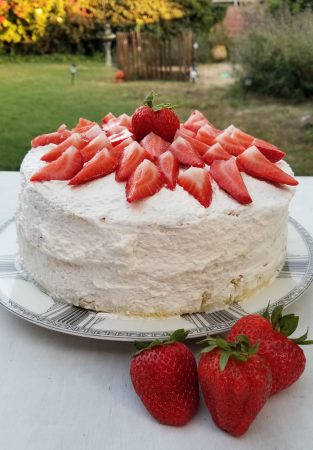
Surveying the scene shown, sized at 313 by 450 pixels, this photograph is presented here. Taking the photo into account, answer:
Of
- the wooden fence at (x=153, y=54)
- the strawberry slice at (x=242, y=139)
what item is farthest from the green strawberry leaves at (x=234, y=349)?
the wooden fence at (x=153, y=54)

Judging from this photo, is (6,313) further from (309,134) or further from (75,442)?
(309,134)

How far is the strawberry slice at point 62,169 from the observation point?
1.61 metres

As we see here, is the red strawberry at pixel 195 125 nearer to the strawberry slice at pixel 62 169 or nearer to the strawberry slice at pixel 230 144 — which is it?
the strawberry slice at pixel 230 144

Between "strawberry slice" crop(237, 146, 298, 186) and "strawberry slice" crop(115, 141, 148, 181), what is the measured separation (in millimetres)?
267

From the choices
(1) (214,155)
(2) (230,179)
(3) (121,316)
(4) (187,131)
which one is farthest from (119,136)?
(3) (121,316)

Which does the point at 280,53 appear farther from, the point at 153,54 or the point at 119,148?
the point at 119,148

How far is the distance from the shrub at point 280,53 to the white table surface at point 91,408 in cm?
170

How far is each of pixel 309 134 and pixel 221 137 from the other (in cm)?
147

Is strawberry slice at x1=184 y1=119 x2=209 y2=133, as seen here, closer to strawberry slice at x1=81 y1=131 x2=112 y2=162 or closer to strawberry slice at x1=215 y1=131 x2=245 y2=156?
strawberry slice at x1=215 y1=131 x2=245 y2=156

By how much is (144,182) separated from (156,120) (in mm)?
250

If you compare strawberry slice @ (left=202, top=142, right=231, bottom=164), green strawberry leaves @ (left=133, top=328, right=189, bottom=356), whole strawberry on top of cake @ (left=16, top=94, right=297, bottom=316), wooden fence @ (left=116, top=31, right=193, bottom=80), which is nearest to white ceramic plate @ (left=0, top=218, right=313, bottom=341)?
whole strawberry on top of cake @ (left=16, top=94, right=297, bottom=316)

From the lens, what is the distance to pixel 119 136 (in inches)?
70.4

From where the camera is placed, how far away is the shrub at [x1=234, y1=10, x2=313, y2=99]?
294 cm

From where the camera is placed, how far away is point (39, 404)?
131 cm
